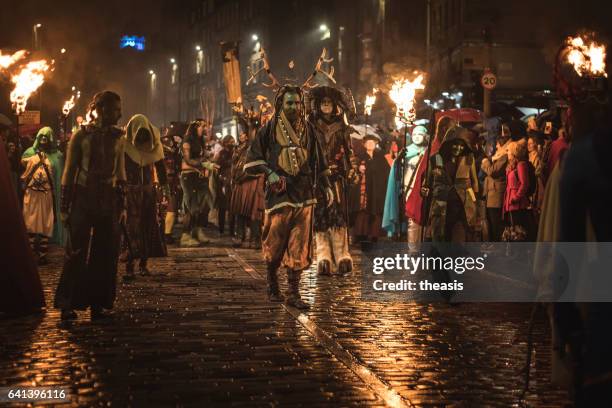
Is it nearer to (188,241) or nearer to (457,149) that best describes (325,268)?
(457,149)

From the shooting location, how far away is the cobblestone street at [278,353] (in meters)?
6.62

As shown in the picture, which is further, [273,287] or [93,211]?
[273,287]

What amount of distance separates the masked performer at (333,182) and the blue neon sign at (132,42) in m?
144

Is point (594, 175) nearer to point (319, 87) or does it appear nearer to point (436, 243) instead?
point (436, 243)

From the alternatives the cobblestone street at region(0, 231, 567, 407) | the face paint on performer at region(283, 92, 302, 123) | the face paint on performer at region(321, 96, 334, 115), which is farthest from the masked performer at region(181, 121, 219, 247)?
the face paint on performer at region(283, 92, 302, 123)

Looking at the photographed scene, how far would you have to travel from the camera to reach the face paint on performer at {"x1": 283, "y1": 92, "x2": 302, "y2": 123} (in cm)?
1143

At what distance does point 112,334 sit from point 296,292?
2728mm

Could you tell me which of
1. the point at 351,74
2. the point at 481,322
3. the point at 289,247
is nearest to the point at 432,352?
the point at 481,322

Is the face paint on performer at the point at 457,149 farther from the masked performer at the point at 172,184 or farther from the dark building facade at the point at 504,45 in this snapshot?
the dark building facade at the point at 504,45

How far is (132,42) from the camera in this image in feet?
520

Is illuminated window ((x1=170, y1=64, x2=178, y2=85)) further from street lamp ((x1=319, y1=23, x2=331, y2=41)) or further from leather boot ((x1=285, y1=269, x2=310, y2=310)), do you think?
leather boot ((x1=285, y1=269, x2=310, y2=310))

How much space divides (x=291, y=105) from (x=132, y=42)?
151107 mm

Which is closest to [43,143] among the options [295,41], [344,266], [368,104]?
[344,266]

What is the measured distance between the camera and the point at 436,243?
12.1 meters
